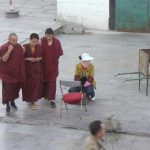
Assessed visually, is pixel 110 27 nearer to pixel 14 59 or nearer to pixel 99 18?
pixel 99 18

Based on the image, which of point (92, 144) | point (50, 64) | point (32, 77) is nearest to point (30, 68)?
point (32, 77)

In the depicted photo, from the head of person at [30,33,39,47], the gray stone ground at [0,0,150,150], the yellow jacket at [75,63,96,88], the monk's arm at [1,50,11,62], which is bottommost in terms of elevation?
the gray stone ground at [0,0,150,150]

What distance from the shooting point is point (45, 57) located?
10.6m

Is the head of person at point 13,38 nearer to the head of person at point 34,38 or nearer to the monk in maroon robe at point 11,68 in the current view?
the monk in maroon robe at point 11,68

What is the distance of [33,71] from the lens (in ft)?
34.6

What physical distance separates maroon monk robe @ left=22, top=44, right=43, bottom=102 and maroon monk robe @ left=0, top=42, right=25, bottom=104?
209 millimetres

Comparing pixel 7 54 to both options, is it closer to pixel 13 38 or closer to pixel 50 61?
pixel 13 38

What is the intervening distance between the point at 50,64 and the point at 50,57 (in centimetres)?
15

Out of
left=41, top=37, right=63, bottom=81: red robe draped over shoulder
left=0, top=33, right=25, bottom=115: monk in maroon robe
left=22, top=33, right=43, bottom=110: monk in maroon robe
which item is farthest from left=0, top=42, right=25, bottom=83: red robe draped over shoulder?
left=41, top=37, right=63, bottom=81: red robe draped over shoulder

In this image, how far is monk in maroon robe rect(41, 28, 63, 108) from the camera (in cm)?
1057

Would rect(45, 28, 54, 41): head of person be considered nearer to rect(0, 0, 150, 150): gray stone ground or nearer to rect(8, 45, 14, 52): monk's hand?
rect(8, 45, 14, 52): monk's hand

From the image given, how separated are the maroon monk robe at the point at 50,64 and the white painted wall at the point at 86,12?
732 cm

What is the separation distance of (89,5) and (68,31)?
3.54 ft

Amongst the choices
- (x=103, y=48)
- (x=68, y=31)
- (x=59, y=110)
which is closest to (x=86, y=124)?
(x=59, y=110)
